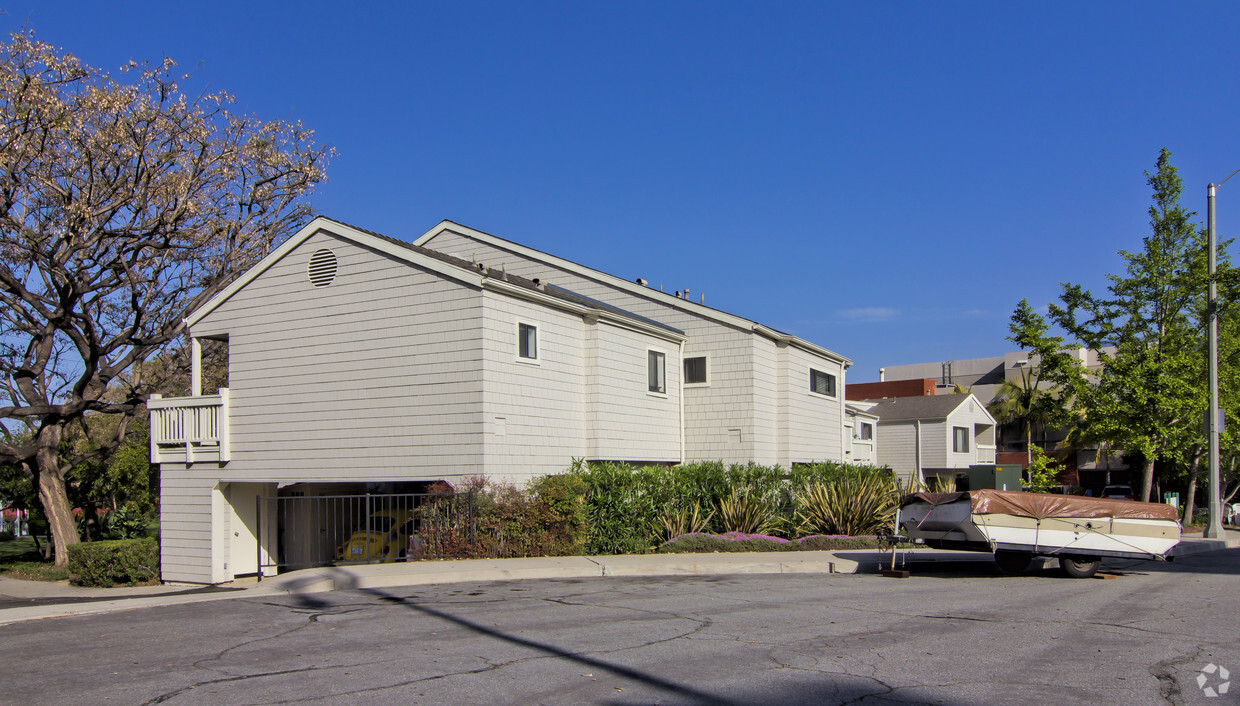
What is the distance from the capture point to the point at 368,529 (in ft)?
58.4

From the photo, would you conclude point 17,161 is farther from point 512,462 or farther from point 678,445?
point 678,445

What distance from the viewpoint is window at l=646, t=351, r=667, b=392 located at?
2480 cm

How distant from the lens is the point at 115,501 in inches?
1332

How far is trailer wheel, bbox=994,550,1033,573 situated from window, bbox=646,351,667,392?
1090 centimetres

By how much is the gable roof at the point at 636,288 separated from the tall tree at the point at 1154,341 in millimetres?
7343

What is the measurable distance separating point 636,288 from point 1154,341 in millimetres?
15378

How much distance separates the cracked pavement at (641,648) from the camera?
7.09 metres

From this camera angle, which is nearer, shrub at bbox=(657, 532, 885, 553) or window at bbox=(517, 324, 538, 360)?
shrub at bbox=(657, 532, 885, 553)

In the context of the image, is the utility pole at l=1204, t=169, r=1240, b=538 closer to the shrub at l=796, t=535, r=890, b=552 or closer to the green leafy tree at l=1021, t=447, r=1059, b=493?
the green leafy tree at l=1021, t=447, r=1059, b=493

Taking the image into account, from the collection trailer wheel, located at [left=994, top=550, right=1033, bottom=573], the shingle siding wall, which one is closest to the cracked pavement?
trailer wheel, located at [left=994, top=550, right=1033, bottom=573]

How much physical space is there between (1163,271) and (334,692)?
26.4 meters

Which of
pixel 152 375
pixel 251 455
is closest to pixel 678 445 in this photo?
pixel 251 455

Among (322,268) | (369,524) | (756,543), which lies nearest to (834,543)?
(756,543)

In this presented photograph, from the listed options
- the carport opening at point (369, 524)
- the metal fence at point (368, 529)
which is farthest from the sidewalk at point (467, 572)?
the carport opening at point (369, 524)
